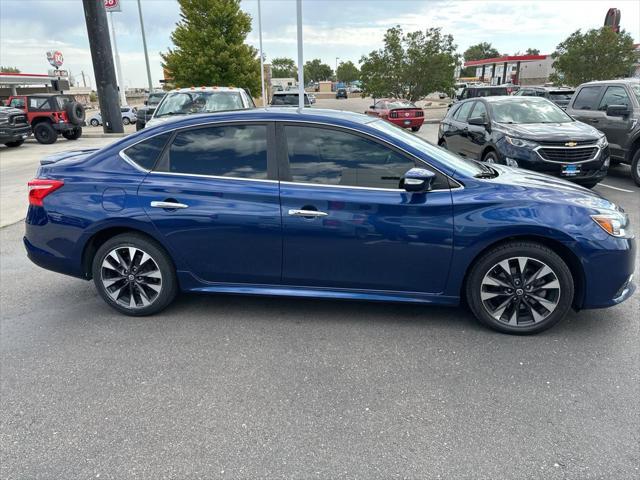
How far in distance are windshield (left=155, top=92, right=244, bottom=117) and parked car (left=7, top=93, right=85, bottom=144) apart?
9726 millimetres

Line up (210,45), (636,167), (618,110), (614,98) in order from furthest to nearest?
(210,45), (614,98), (618,110), (636,167)

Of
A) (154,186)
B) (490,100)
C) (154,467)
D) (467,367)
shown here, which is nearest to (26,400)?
(154,467)

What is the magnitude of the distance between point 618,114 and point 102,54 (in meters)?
16.6

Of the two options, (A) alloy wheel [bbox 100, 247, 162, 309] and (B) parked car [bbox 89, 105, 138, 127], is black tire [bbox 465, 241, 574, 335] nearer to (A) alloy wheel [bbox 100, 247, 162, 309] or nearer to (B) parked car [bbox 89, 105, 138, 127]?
(A) alloy wheel [bbox 100, 247, 162, 309]

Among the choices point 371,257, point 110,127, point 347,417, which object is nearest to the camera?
point 347,417

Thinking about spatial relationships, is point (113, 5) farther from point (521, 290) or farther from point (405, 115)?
point (521, 290)

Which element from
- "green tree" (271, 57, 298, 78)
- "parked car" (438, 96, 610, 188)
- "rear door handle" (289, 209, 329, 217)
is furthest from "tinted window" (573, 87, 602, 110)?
"green tree" (271, 57, 298, 78)

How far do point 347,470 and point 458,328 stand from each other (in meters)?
1.68

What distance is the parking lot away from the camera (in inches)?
89.5

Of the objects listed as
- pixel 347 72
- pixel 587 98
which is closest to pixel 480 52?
pixel 347 72

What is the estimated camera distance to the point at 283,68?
4783 inches

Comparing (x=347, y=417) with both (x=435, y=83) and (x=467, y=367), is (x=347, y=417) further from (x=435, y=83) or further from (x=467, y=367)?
(x=435, y=83)

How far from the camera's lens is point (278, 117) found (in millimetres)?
3496

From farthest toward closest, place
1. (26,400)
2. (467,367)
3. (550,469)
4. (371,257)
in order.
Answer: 1. (371,257)
2. (467,367)
3. (26,400)
4. (550,469)
